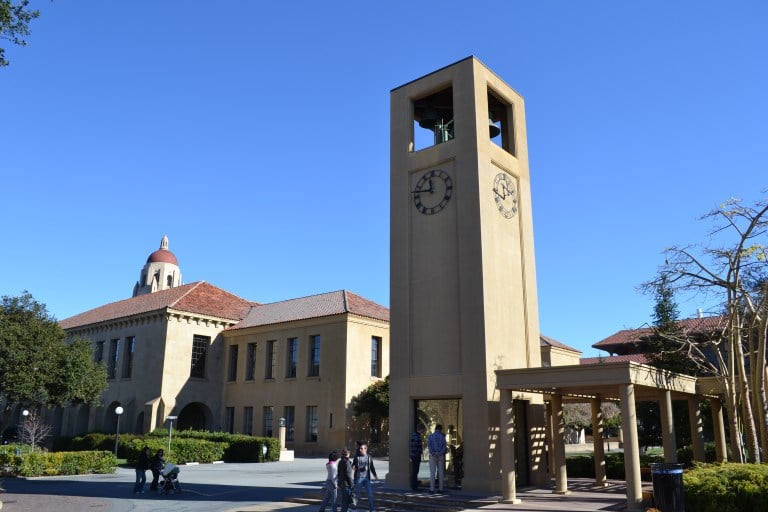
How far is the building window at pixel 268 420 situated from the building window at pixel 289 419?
1.06 m

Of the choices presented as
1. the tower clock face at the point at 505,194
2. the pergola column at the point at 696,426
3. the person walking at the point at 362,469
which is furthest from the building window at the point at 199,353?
the pergola column at the point at 696,426

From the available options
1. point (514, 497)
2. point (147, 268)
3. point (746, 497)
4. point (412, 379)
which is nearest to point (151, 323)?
point (412, 379)

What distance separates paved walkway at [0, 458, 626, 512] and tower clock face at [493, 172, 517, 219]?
860 centimetres

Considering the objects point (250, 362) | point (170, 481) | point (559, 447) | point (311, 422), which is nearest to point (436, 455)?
point (559, 447)

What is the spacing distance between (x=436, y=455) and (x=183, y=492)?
28.1ft

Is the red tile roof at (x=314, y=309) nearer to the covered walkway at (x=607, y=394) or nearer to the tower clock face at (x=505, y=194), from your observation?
the tower clock face at (x=505, y=194)

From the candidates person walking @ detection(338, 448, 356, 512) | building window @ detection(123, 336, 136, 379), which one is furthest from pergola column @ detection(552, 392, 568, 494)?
building window @ detection(123, 336, 136, 379)

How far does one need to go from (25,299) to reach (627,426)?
30.4 metres

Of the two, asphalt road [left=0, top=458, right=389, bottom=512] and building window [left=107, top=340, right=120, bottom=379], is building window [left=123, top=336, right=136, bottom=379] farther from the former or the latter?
asphalt road [left=0, top=458, right=389, bottom=512]

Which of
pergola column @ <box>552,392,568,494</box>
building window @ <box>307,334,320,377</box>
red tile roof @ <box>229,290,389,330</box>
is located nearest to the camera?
pergola column @ <box>552,392,568,494</box>

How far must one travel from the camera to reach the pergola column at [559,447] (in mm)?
17656

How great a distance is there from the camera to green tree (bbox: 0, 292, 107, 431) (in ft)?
102

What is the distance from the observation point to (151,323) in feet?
139

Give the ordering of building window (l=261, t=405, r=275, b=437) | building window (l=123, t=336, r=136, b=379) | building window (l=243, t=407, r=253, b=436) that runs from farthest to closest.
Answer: building window (l=123, t=336, r=136, b=379)
building window (l=243, t=407, r=253, b=436)
building window (l=261, t=405, r=275, b=437)
